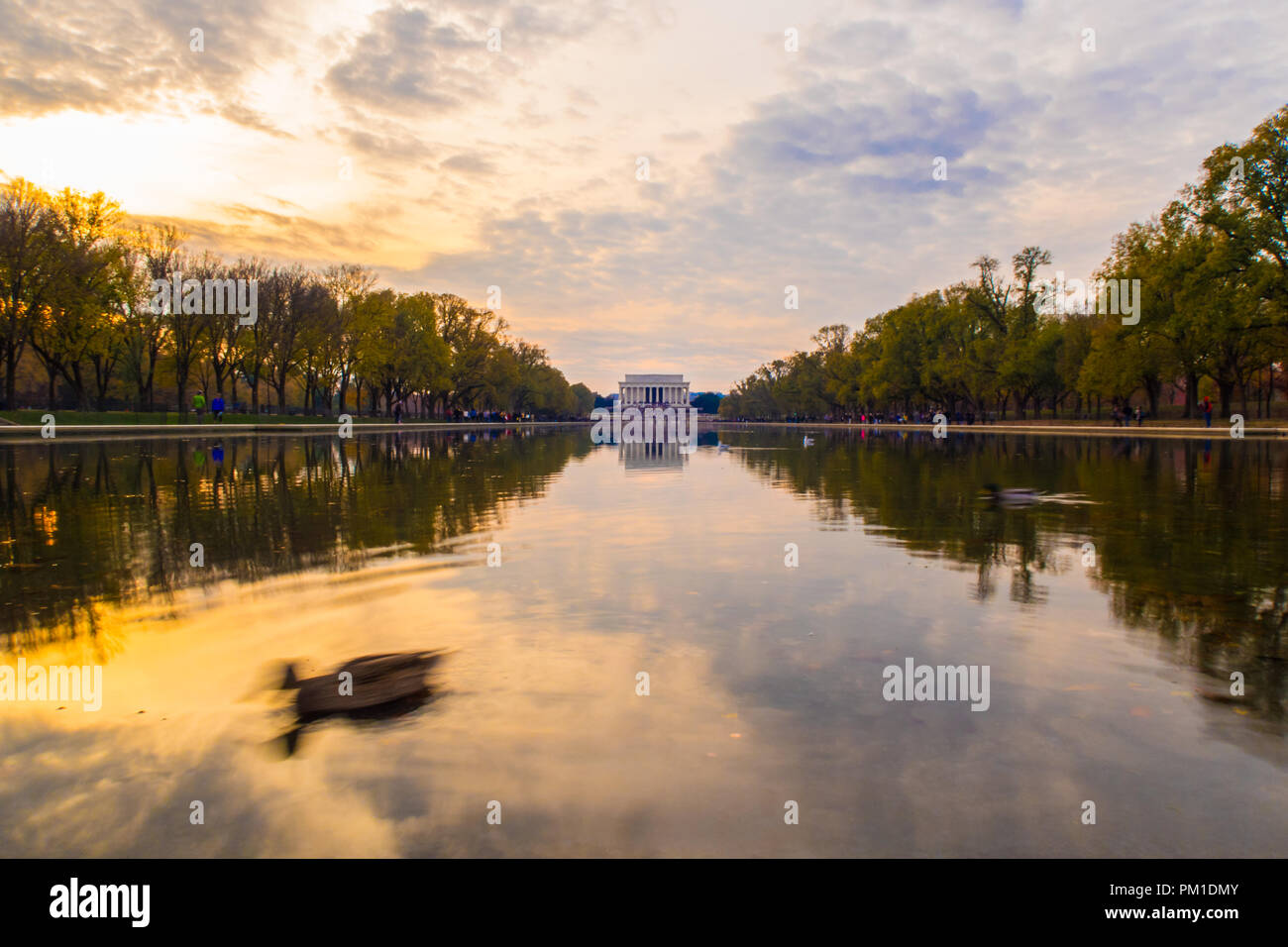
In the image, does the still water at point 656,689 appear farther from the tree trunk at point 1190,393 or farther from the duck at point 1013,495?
the tree trunk at point 1190,393

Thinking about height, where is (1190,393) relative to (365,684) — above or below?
above

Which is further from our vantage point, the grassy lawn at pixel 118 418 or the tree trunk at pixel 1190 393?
the tree trunk at pixel 1190 393

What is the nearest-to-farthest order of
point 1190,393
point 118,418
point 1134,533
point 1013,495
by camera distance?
point 1134,533 → point 1013,495 → point 118,418 → point 1190,393

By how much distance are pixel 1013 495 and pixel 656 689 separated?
14.8 m

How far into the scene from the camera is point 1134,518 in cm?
1363

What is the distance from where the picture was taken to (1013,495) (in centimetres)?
1775

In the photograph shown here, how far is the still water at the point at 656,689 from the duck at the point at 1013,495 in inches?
120

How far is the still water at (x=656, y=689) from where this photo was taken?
3.67 m

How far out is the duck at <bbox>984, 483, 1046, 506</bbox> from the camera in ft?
53.8

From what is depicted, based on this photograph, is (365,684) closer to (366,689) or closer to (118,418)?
(366,689)

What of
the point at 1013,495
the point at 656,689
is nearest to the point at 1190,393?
the point at 1013,495

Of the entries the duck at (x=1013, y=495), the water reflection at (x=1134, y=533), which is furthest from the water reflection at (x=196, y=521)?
the duck at (x=1013, y=495)

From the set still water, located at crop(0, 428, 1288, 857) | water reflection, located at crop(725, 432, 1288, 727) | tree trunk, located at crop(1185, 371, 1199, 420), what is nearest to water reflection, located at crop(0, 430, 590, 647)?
still water, located at crop(0, 428, 1288, 857)
